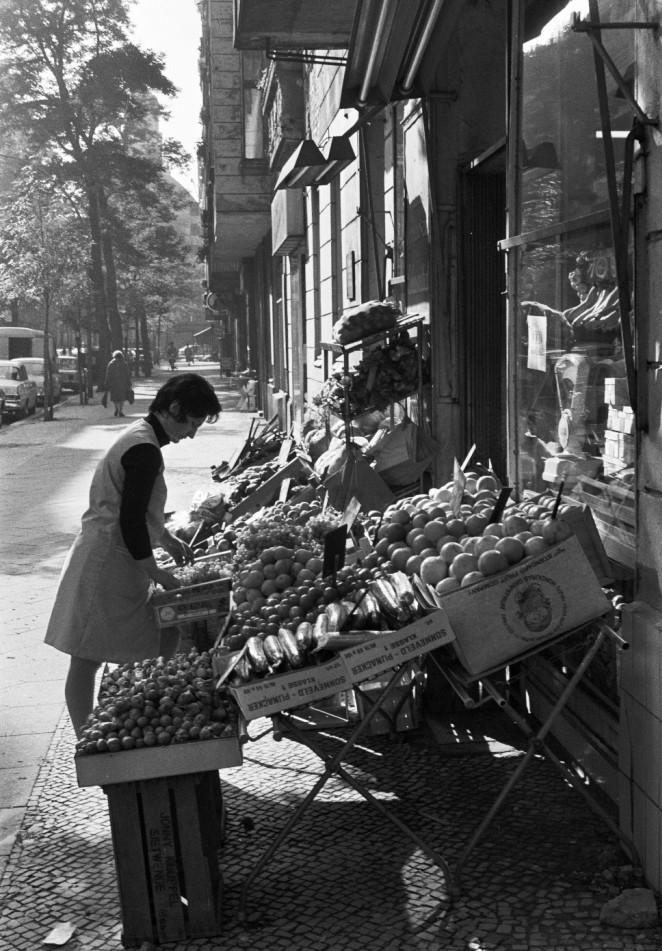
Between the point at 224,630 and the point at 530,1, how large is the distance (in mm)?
3066

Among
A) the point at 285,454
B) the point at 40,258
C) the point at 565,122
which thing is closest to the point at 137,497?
the point at 565,122

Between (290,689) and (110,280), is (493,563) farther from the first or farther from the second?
(110,280)

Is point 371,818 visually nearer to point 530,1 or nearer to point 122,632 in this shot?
point 122,632

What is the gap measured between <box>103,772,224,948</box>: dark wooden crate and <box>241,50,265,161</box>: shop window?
650 inches

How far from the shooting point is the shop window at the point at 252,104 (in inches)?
737

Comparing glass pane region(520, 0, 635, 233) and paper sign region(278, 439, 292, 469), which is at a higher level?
glass pane region(520, 0, 635, 233)

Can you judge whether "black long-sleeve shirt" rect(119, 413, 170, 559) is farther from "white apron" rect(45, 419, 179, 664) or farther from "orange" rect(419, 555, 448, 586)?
"orange" rect(419, 555, 448, 586)

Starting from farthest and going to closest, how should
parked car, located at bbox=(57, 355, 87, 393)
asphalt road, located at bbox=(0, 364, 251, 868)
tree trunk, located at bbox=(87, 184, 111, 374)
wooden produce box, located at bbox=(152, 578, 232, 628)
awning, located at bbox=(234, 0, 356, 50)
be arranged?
parked car, located at bbox=(57, 355, 87, 393) < tree trunk, located at bbox=(87, 184, 111, 374) < awning, located at bbox=(234, 0, 356, 50) < asphalt road, located at bbox=(0, 364, 251, 868) < wooden produce box, located at bbox=(152, 578, 232, 628)

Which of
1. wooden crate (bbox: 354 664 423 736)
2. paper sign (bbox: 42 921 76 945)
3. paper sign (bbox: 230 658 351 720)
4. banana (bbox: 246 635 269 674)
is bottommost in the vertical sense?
paper sign (bbox: 42 921 76 945)

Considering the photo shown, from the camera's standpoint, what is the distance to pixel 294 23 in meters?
7.66

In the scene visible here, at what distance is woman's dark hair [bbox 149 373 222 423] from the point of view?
423 centimetres

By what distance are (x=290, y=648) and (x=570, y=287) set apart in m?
1.97

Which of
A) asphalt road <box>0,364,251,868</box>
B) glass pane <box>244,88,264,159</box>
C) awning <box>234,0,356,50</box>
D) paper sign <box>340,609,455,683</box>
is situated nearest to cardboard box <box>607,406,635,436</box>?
paper sign <box>340,609,455,683</box>

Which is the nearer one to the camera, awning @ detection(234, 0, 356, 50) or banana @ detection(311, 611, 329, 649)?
banana @ detection(311, 611, 329, 649)
